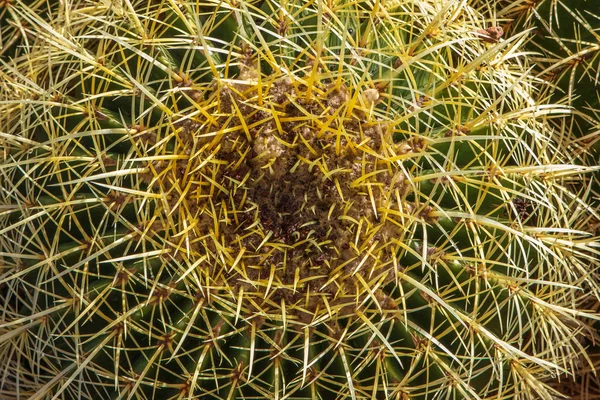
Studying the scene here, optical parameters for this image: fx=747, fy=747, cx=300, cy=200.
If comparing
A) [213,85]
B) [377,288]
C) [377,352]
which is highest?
[213,85]

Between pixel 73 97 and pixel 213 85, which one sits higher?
pixel 213 85

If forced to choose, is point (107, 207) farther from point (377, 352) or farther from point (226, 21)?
point (377, 352)

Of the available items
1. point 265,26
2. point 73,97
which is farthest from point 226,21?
point 73,97

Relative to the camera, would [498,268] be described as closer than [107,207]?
No

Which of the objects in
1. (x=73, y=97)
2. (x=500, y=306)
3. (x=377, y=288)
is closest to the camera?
(x=377, y=288)

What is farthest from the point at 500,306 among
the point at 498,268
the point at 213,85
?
the point at 213,85

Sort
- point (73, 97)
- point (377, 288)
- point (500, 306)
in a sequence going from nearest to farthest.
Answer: point (377, 288)
point (500, 306)
point (73, 97)
